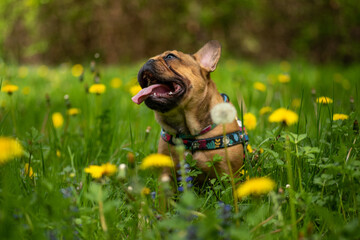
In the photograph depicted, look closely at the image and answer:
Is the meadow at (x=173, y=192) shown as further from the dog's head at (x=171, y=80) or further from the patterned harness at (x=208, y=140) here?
the dog's head at (x=171, y=80)

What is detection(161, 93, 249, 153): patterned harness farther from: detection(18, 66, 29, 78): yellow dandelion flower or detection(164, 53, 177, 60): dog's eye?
detection(18, 66, 29, 78): yellow dandelion flower

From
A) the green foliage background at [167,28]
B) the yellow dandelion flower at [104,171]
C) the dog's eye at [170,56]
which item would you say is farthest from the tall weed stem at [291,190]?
the green foliage background at [167,28]

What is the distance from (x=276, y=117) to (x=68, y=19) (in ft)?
26.0

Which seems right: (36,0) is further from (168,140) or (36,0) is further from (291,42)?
(291,42)

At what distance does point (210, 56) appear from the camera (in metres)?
2.54

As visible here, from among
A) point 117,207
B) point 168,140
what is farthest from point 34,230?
point 168,140

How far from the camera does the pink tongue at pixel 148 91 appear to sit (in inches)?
84.8

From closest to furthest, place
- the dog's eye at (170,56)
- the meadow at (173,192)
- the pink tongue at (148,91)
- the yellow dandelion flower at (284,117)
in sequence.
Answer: the meadow at (173,192) < the yellow dandelion flower at (284,117) < the pink tongue at (148,91) < the dog's eye at (170,56)

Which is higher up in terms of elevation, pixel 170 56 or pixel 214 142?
pixel 170 56

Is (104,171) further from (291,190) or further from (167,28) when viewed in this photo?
(167,28)

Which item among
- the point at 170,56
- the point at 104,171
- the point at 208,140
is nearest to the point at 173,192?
the point at 208,140

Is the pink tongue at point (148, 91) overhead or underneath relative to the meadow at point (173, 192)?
overhead

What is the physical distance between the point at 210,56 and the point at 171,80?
1.41 feet

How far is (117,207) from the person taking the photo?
1.73 metres
